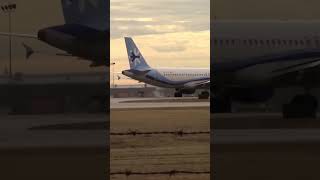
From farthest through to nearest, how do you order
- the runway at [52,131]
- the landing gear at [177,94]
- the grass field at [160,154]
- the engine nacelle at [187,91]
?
the landing gear at [177,94]
the engine nacelle at [187,91]
the grass field at [160,154]
the runway at [52,131]

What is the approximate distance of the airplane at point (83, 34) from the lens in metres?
3.11

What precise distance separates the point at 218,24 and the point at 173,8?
26.2 inches

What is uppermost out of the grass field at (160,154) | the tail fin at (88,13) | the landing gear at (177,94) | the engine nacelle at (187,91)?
the tail fin at (88,13)

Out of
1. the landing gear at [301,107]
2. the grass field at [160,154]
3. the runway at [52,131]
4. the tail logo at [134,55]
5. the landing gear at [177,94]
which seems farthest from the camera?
the landing gear at [177,94]

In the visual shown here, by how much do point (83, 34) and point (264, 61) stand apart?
1059 mm

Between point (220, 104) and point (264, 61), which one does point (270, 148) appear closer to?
point (220, 104)

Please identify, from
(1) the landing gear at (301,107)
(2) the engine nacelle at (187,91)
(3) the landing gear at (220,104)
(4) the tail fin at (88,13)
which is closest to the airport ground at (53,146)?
(4) the tail fin at (88,13)

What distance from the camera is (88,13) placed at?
10.3 ft

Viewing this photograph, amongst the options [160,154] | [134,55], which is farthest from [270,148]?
[134,55]

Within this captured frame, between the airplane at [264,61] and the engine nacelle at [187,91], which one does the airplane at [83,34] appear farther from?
the engine nacelle at [187,91]

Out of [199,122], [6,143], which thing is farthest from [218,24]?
[199,122]

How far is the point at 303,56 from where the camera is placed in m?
3.13

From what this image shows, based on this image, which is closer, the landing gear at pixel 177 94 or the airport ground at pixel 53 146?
the airport ground at pixel 53 146

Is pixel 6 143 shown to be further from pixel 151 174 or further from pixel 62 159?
pixel 151 174
